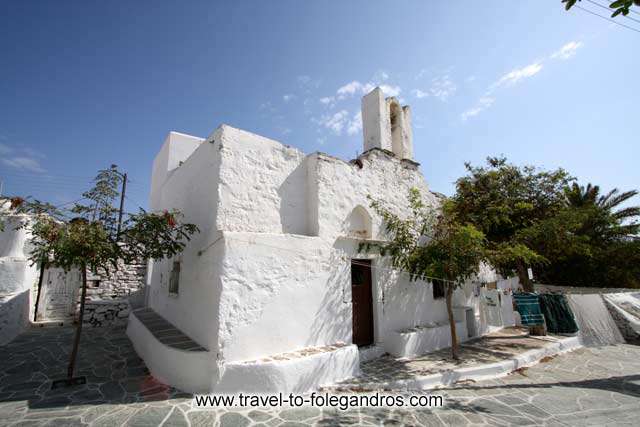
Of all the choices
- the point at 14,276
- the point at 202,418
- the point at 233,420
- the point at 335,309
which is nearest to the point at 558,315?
the point at 335,309

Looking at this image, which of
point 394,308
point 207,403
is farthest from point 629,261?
point 207,403

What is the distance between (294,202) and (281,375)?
143 inches

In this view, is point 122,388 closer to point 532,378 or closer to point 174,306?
point 174,306

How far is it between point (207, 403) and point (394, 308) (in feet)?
16.3

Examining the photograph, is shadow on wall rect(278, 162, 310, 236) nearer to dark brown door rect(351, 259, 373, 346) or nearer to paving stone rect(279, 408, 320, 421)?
dark brown door rect(351, 259, 373, 346)

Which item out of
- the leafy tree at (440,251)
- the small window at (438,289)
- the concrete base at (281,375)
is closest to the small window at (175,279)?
the concrete base at (281,375)

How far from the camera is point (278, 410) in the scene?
15.7 feet

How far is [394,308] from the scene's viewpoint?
7.88 m

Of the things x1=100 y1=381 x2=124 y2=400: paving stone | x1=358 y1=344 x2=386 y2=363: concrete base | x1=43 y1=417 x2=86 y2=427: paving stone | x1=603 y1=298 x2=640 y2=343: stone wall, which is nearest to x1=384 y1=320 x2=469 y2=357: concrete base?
x1=358 y1=344 x2=386 y2=363: concrete base

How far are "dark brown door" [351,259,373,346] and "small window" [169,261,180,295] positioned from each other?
4.68 metres

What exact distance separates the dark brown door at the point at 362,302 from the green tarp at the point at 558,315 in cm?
739

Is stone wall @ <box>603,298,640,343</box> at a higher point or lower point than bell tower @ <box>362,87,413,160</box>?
→ lower

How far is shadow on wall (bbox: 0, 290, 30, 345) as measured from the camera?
844cm

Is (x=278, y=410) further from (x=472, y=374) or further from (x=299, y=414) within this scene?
(x=472, y=374)
